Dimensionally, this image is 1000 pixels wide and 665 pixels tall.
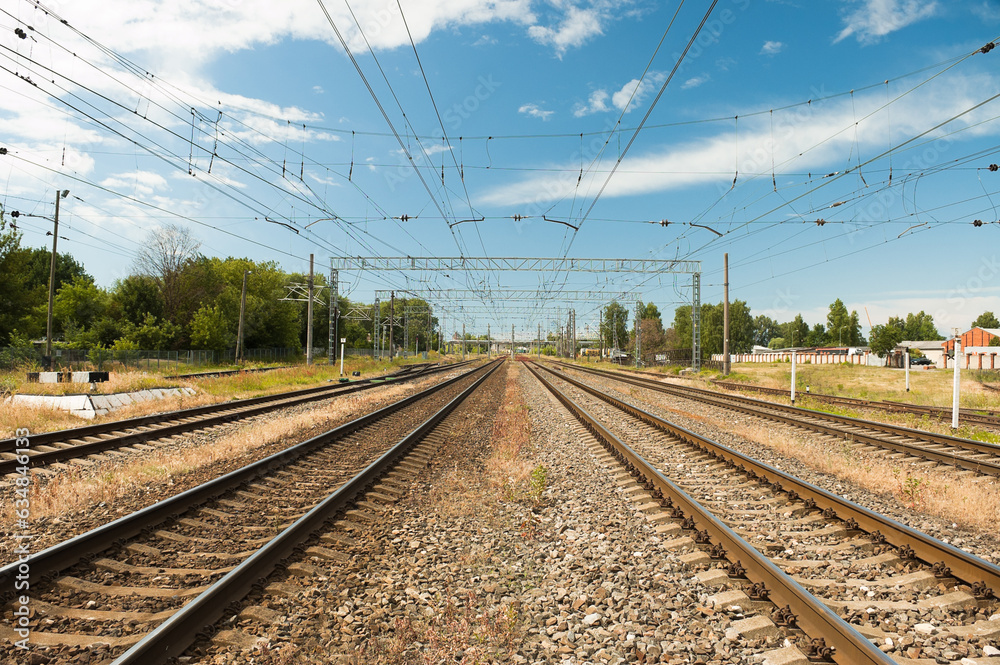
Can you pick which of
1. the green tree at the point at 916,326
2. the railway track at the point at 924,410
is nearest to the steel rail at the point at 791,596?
the railway track at the point at 924,410

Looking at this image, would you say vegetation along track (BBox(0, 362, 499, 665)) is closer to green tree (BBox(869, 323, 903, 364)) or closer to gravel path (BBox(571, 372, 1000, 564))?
gravel path (BBox(571, 372, 1000, 564))

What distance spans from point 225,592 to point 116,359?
37623 mm

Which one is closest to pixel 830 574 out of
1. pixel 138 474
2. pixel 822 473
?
pixel 822 473

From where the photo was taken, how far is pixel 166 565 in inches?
193

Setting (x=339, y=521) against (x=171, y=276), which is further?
(x=171, y=276)

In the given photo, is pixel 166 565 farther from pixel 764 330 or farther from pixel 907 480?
pixel 764 330

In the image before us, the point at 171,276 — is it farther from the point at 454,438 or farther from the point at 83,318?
the point at 454,438

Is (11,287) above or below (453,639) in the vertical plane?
above

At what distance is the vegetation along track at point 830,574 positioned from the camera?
3.55 m

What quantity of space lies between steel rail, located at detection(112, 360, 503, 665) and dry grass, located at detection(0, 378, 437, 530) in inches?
121

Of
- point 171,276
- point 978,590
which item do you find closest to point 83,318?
point 171,276

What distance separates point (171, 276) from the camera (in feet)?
166

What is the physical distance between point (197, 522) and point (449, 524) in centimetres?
288

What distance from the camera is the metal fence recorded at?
2842 cm
